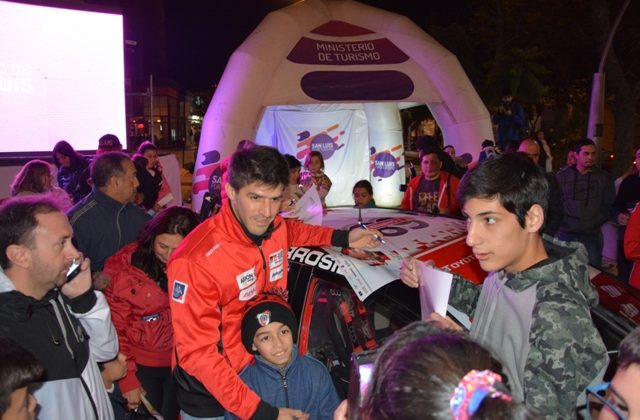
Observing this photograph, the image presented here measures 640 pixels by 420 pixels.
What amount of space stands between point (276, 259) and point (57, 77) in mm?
7045

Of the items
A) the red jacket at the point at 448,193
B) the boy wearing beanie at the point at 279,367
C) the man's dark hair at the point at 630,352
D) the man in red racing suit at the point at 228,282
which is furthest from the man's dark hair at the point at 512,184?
the red jacket at the point at 448,193

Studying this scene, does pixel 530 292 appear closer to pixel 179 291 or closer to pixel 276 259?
pixel 276 259

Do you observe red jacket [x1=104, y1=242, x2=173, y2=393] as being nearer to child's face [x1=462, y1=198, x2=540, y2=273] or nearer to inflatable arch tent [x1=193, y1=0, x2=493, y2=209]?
child's face [x1=462, y1=198, x2=540, y2=273]

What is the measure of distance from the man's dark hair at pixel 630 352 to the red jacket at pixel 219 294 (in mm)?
1372

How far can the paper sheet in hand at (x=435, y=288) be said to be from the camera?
6.43ft

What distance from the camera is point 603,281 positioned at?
2.94m

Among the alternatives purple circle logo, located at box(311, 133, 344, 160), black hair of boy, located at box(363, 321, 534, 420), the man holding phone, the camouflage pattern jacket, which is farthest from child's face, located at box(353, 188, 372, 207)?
purple circle logo, located at box(311, 133, 344, 160)

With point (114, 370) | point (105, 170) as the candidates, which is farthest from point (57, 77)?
point (114, 370)

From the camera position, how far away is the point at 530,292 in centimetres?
177

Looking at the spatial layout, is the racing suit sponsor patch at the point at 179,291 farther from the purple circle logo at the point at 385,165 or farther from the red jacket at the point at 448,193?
the purple circle logo at the point at 385,165

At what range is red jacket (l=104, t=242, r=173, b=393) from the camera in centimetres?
321

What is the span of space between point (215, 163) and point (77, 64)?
312 cm

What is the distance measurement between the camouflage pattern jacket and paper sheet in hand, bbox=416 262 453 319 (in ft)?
0.56

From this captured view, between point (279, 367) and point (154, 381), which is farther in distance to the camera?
point (154, 381)
